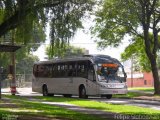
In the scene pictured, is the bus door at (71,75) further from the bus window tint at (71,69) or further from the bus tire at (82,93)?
the bus tire at (82,93)

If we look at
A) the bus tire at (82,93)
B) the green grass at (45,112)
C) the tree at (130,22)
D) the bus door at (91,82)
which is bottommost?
the green grass at (45,112)

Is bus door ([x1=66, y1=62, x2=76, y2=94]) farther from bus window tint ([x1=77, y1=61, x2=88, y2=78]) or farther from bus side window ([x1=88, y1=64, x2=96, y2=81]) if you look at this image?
bus side window ([x1=88, y1=64, x2=96, y2=81])

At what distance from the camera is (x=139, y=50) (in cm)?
4856

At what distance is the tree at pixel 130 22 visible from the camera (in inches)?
1515

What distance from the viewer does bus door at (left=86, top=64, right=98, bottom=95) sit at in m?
34.0

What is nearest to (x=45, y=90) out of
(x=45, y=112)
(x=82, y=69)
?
(x=82, y=69)

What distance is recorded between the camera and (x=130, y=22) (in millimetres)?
40250

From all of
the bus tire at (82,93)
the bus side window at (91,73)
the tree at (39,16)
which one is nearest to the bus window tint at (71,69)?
the bus tire at (82,93)

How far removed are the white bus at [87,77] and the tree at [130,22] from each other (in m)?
4.59

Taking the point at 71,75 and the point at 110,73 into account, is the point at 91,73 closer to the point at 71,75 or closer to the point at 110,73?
the point at 110,73

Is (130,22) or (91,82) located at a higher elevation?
(130,22)

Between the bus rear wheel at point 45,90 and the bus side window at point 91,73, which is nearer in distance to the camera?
the bus side window at point 91,73

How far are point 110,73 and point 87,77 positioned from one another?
6.00 feet

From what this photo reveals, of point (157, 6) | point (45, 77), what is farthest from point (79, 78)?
point (157, 6)
